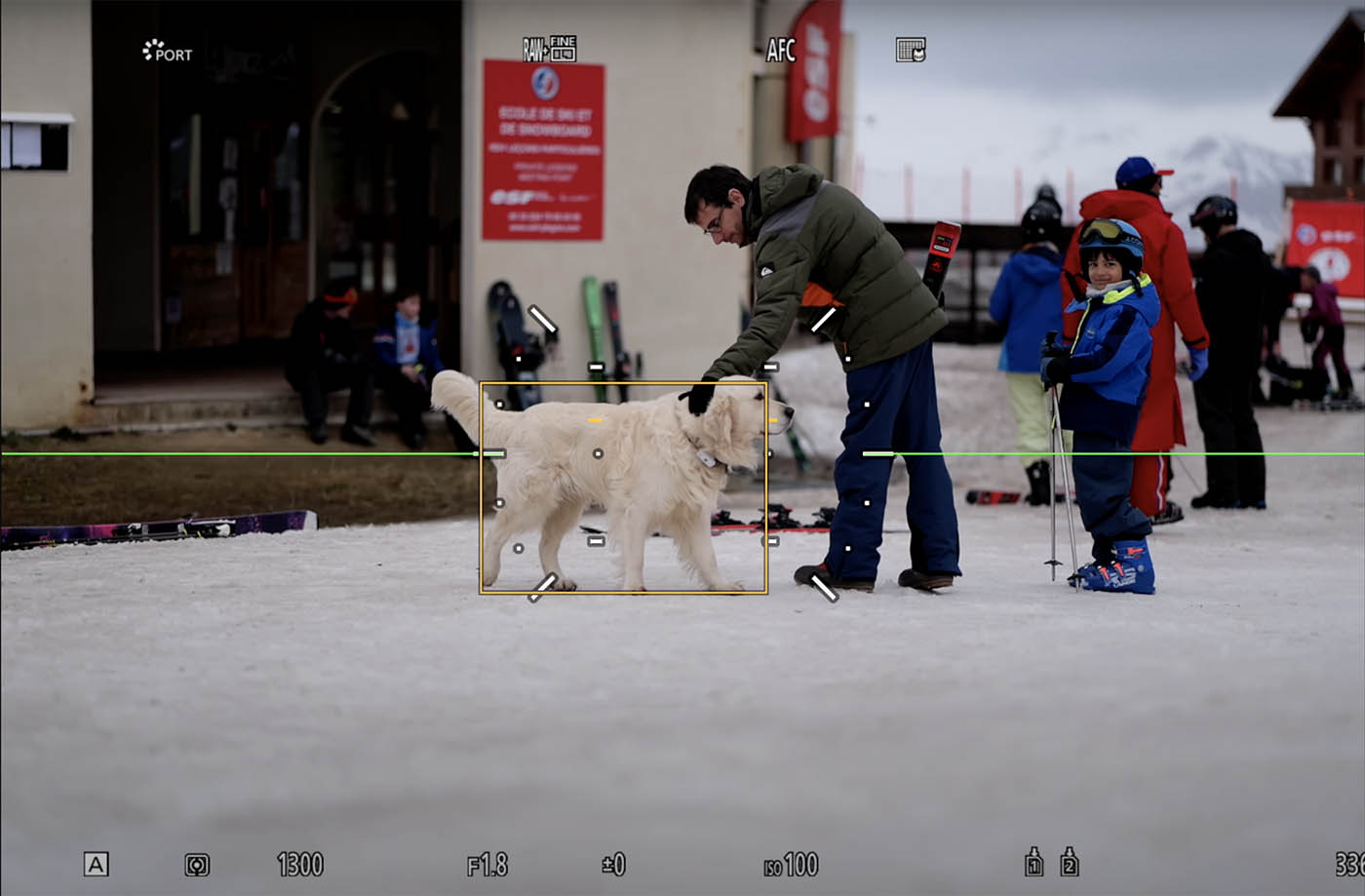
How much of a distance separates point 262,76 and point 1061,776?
42.5 feet

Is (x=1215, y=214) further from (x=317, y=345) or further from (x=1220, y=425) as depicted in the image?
(x=317, y=345)

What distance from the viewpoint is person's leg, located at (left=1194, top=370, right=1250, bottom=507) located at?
910 centimetres

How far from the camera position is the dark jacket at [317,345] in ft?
36.1

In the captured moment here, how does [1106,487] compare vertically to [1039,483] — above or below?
above

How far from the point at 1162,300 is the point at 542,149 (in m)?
5.30

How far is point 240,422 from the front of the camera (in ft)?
36.6

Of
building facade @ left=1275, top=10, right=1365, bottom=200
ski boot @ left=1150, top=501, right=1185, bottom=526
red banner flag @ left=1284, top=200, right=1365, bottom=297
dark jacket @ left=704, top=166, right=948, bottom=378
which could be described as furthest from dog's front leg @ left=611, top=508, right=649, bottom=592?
building facade @ left=1275, top=10, right=1365, bottom=200

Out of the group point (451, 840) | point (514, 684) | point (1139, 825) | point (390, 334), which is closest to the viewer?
point (451, 840)

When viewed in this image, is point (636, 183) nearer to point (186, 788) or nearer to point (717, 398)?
point (717, 398)

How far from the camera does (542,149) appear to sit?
37.5 ft

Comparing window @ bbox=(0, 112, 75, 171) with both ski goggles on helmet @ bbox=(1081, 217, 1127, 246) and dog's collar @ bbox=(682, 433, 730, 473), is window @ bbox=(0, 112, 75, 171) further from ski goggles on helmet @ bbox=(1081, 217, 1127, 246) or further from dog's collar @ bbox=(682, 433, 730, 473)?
ski goggles on helmet @ bbox=(1081, 217, 1127, 246)

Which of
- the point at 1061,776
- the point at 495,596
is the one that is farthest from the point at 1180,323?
the point at 1061,776

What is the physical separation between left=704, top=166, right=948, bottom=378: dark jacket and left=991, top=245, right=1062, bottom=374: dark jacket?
328cm

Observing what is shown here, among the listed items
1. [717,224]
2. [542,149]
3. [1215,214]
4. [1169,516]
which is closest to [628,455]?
[717,224]
